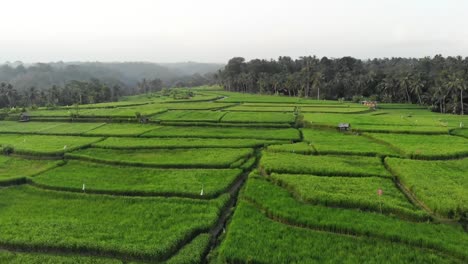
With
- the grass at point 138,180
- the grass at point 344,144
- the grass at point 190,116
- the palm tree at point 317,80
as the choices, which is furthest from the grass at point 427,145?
the palm tree at point 317,80

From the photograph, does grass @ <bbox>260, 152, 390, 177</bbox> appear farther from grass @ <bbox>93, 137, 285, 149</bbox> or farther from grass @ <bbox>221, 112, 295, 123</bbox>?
grass @ <bbox>221, 112, 295, 123</bbox>

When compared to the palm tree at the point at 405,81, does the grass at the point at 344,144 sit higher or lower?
lower

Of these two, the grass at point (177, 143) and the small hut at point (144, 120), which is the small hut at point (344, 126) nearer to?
the grass at point (177, 143)

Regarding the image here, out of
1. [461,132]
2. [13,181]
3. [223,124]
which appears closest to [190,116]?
[223,124]

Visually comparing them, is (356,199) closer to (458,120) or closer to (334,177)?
(334,177)

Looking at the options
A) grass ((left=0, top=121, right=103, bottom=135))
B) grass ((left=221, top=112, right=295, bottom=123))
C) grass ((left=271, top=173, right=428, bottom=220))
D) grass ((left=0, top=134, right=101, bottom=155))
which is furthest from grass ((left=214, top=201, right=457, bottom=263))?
grass ((left=0, top=121, right=103, bottom=135))
